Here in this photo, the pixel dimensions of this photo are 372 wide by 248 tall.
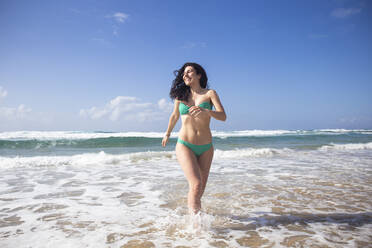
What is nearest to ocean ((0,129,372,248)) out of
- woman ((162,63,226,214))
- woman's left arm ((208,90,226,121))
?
woman ((162,63,226,214))

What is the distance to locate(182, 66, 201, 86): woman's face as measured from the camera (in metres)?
3.40

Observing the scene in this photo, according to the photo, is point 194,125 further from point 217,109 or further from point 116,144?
point 116,144

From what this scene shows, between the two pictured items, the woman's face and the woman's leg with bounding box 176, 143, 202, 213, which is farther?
the woman's face

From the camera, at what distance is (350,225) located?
11.2 ft

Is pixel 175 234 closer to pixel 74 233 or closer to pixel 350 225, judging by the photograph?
pixel 74 233

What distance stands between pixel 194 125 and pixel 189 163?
0.51m

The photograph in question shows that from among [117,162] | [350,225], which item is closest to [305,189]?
[350,225]

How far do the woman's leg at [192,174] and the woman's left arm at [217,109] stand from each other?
641 millimetres

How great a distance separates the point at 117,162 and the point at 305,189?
23.5 ft

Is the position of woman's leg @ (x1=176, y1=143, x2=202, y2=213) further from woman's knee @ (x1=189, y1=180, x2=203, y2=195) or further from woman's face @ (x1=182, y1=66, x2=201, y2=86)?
woman's face @ (x1=182, y1=66, x2=201, y2=86)

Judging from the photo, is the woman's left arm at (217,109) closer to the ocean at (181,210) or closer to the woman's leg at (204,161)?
the woman's leg at (204,161)

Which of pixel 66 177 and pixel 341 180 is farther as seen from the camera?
→ pixel 66 177

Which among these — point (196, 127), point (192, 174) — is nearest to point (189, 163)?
point (192, 174)

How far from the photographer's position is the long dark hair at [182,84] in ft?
11.3
